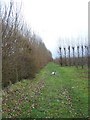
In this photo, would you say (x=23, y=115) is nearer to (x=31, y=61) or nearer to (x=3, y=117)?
(x=3, y=117)

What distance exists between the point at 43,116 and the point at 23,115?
69cm

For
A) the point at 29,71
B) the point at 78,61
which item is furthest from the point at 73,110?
the point at 78,61

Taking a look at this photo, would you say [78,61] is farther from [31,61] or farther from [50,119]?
[50,119]

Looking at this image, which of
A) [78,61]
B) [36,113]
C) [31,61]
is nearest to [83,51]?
[78,61]

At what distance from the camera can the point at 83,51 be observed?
60031 millimetres

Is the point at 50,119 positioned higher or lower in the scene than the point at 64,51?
lower

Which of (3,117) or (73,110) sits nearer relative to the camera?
(3,117)

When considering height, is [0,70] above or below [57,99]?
above

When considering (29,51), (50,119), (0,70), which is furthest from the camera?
(29,51)

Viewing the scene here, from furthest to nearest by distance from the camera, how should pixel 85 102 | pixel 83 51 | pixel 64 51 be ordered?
1. pixel 64 51
2. pixel 83 51
3. pixel 85 102

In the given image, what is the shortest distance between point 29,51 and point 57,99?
1370 centimetres

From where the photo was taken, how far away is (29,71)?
1089 inches

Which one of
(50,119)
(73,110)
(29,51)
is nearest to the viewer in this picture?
(50,119)

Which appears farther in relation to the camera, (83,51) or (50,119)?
(83,51)
